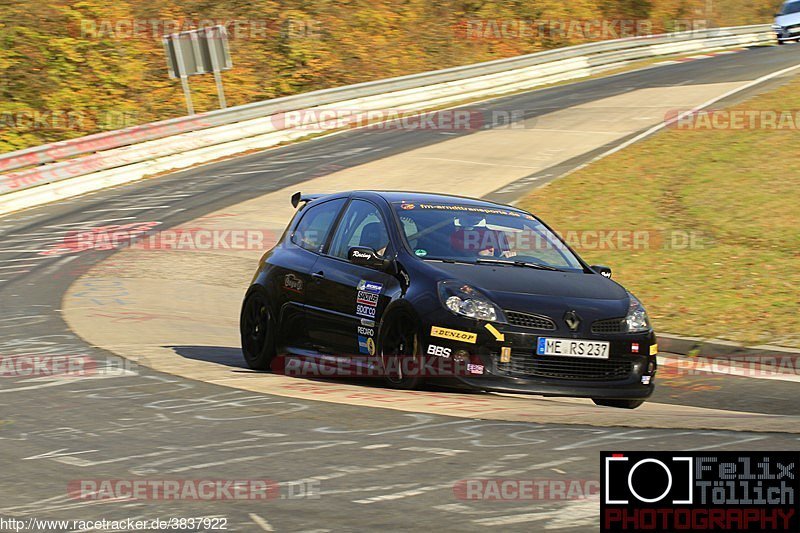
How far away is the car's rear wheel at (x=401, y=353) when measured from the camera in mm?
8398

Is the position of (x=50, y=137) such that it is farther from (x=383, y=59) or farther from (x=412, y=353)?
(x=412, y=353)

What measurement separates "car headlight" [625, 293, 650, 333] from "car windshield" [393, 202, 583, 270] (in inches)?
30.6

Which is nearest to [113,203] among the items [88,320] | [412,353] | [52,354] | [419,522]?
[88,320]

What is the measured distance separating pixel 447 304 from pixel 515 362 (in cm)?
62

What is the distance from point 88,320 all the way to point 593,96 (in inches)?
864

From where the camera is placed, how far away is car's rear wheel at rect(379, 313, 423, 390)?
331 inches

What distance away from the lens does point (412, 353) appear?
8406 millimetres

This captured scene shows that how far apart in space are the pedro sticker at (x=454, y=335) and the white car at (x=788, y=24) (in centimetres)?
4004
